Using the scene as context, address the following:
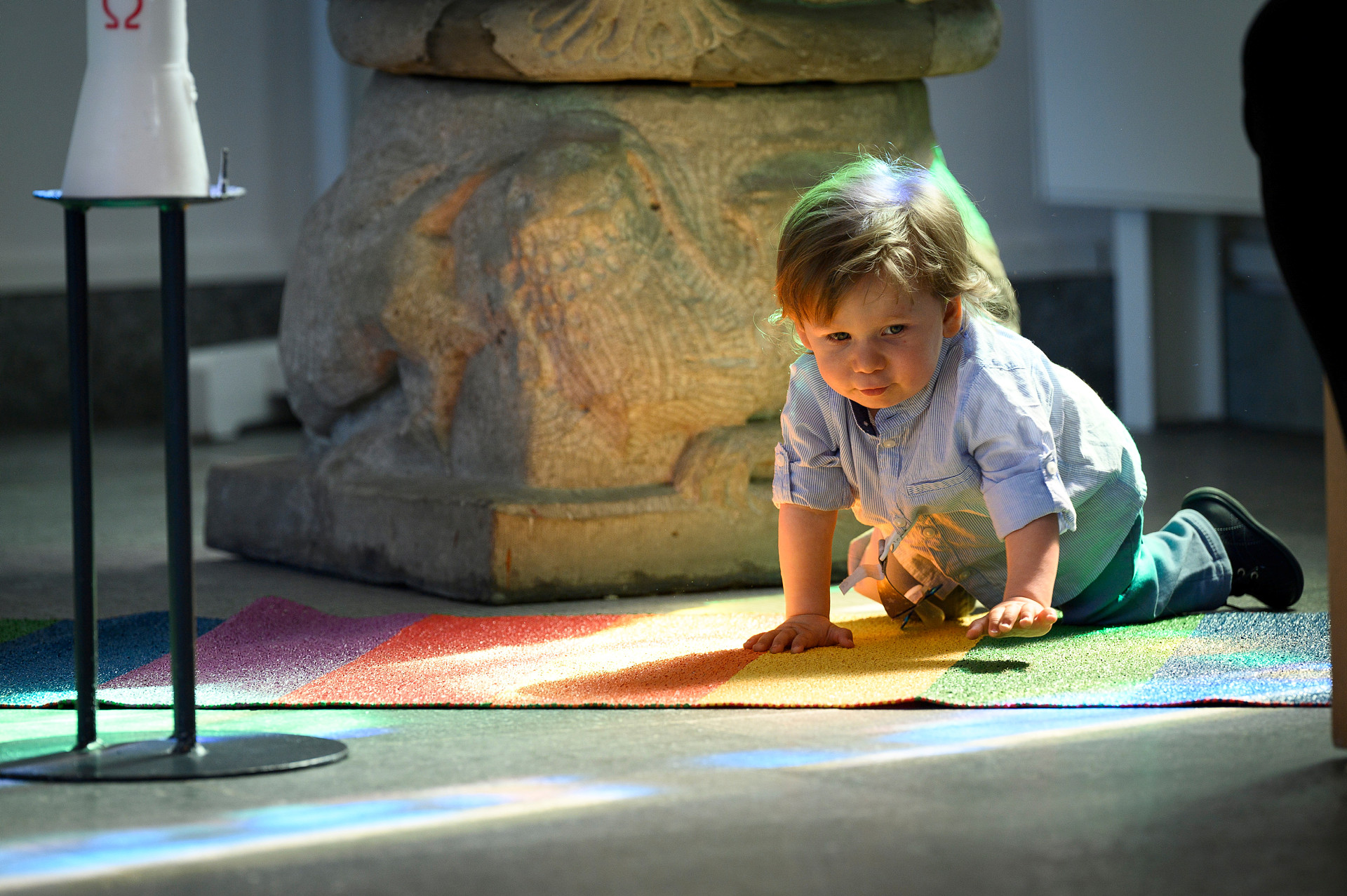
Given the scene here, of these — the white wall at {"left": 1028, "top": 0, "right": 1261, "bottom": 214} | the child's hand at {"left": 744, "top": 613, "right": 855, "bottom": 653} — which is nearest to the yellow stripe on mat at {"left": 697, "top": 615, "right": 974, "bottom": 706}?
the child's hand at {"left": 744, "top": 613, "right": 855, "bottom": 653}

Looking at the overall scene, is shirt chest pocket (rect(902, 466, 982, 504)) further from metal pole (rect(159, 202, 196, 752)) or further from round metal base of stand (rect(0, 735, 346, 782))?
metal pole (rect(159, 202, 196, 752))

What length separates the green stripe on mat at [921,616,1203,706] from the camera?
159cm

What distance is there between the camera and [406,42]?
8.06ft

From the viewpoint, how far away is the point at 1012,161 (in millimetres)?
4801

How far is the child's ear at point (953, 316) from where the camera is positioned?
1804 millimetres

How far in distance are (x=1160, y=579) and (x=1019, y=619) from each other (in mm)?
400

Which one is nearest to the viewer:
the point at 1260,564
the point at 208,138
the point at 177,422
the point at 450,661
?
the point at 177,422

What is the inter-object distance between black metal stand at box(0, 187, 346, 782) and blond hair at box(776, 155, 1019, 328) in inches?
24.6

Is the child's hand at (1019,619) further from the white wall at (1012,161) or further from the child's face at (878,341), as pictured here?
the white wall at (1012,161)

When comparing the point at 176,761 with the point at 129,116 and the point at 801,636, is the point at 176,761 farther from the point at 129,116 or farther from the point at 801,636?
the point at 801,636

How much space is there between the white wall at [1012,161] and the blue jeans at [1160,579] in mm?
2733

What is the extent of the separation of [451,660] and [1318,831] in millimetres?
987

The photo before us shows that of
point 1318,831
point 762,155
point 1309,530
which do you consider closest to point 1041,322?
point 1309,530

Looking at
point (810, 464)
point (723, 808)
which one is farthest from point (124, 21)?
point (810, 464)
